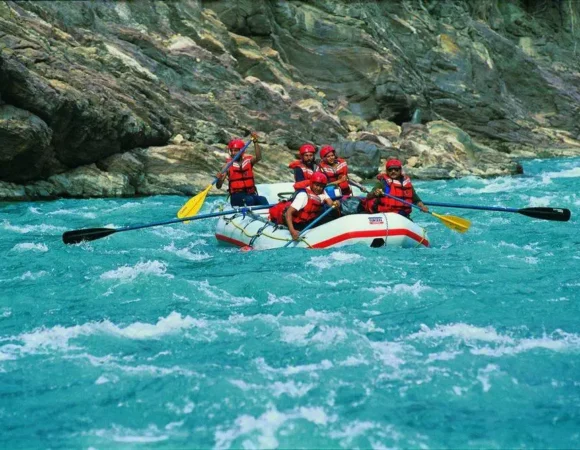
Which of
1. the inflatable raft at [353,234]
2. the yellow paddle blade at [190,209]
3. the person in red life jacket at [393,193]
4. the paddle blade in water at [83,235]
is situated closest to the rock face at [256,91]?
the yellow paddle blade at [190,209]

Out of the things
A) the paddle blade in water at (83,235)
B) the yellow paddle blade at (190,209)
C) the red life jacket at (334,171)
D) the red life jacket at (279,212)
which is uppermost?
the red life jacket at (334,171)

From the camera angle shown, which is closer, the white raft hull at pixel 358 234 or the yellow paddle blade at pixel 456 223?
the white raft hull at pixel 358 234

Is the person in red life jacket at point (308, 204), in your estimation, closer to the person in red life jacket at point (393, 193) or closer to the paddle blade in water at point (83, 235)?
the person in red life jacket at point (393, 193)

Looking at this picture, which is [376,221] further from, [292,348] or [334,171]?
[292,348]

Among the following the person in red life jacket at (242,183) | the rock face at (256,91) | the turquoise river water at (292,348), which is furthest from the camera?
the rock face at (256,91)

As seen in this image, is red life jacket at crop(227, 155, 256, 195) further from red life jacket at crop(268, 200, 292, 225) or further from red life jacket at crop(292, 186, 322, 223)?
red life jacket at crop(292, 186, 322, 223)

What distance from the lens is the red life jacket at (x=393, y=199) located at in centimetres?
955

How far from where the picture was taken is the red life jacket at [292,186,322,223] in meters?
9.10

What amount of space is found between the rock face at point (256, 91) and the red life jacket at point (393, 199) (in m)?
6.35

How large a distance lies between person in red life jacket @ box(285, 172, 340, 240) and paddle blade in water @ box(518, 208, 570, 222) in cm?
246

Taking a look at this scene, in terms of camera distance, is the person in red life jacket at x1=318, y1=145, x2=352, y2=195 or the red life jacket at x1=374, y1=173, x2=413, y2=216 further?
the person in red life jacket at x1=318, y1=145, x2=352, y2=195

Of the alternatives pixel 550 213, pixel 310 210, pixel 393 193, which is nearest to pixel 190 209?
pixel 310 210

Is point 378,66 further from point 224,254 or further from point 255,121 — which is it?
point 224,254

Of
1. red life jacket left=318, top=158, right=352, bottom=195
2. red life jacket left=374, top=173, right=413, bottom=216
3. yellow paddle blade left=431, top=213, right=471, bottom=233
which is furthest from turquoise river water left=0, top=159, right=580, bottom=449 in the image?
red life jacket left=318, top=158, right=352, bottom=195
